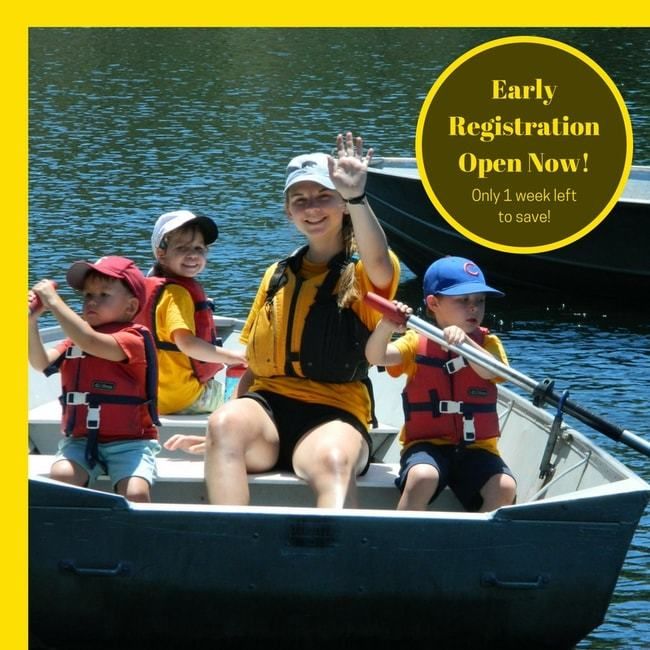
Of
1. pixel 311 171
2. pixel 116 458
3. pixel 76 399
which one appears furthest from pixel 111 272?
pixel 311 171

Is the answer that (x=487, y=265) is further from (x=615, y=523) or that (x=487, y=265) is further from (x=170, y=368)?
(x=615, y=523)

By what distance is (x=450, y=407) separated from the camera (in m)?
4.85

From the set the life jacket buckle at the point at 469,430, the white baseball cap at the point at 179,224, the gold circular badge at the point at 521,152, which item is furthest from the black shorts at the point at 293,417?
the gold circular badge at the point at 521,152

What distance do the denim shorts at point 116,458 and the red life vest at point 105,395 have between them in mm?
20

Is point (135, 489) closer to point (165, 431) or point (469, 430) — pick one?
point (165, 431)

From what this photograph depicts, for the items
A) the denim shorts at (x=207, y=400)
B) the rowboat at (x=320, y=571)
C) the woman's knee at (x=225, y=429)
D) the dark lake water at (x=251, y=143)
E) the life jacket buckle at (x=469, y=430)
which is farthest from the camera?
the dark lake water at (x=251, y=143)

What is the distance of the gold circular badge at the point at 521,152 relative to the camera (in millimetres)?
6695

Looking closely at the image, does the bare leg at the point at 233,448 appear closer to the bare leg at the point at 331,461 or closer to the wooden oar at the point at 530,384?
the bare leg at the point at 331,461

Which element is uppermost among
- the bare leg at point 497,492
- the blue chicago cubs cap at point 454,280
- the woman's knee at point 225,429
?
the blue chicago cubs cap at point 454,280

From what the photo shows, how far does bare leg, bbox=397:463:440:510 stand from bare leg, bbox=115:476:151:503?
2.32ft

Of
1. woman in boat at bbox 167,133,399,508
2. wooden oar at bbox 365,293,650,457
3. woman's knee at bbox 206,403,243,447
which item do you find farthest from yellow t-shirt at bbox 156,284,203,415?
wooden oar at bbox 365,293,650,457

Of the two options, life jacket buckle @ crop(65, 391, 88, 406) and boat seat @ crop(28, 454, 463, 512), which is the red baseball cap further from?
boat seat @ crop(28, 454, 463, 512)

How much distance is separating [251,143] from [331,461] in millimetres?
12295

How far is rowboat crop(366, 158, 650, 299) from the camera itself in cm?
1033
